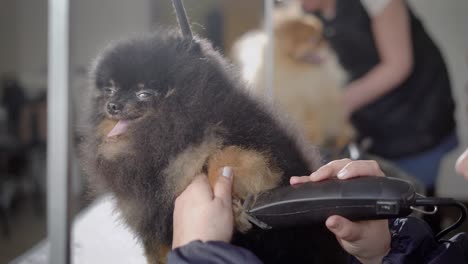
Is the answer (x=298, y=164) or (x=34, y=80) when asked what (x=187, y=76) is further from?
(x=34, y=80)

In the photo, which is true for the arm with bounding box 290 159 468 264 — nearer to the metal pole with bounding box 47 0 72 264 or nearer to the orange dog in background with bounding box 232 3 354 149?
the metal pole with bounding box 47 0 72 264

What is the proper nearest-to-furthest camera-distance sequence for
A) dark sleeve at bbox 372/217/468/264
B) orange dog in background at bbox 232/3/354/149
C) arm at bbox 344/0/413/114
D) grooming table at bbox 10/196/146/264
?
dark sleeve at bbox 372/217/468/264
grooming table at bbox 10/196/146/264
orange dog in background at bbox 232/3/354/149
arm at bbox 344/0/413/114

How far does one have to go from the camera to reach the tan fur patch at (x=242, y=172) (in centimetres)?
45

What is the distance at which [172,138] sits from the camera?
1.49 feet

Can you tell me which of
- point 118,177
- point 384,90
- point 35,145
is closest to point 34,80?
point 35,145

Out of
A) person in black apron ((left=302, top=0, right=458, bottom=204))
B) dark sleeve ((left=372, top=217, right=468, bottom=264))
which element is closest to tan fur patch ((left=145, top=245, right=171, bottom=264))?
dark sleeve ((left=372, top=217, right=468, bottom=264))

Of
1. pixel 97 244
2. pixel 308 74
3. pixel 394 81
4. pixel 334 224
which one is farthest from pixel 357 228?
pixel 394 81

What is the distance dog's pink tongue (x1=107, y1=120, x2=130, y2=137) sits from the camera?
0.46 m

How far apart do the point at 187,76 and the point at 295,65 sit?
1267 millimetres

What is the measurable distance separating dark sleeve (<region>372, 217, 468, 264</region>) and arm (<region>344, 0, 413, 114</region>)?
1.44 metres

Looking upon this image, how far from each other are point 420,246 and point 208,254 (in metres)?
0.27

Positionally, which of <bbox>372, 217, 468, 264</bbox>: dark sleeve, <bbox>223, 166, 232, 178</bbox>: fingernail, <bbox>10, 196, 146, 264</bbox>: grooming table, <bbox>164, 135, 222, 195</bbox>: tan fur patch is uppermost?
<bbox>164, 135, 222, 195</bbox>: tan fur patch

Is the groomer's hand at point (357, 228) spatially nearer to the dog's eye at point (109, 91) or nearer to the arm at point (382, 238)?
the arm at point (382, 238)

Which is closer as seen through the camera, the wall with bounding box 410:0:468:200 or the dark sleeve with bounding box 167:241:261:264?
the dark sleeve with bounding box 167:241:261:264
